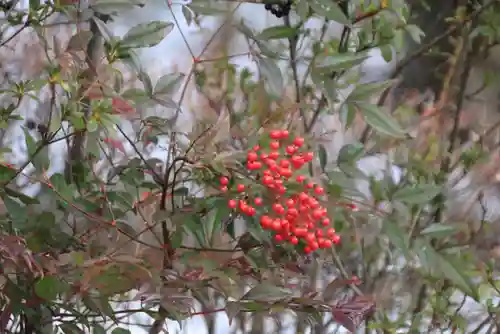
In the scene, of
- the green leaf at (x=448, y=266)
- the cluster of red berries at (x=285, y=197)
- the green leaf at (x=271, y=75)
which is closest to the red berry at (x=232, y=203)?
the cluster of red berries at (x=285, y=197)

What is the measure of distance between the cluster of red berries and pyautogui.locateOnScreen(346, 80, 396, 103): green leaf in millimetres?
69

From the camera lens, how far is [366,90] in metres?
0.57

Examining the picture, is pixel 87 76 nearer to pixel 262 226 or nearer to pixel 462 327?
pixel 262 226

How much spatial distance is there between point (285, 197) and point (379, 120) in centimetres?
12

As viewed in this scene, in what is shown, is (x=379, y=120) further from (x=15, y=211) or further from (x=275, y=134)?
(x=15, y=211)

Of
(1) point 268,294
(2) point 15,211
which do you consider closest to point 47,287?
(2) point 15,211

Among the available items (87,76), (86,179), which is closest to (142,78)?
(87,76)

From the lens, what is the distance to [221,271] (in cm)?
56

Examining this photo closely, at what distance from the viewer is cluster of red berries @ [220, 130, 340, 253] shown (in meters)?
0.54

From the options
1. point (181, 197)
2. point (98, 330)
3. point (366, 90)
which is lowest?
point (98, 330)

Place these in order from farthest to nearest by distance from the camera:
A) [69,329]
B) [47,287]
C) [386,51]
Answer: [386,51] → [69,329] → [47,287]

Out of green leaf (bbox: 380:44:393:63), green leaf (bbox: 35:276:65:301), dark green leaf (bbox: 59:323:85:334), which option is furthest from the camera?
green leaf (bbox: 380:44:393:63)

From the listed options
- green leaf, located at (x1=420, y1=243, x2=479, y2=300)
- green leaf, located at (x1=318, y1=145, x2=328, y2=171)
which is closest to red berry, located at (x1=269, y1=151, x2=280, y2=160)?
green leaf, located at (x1=318, y1=145, x2=328, y2=171)

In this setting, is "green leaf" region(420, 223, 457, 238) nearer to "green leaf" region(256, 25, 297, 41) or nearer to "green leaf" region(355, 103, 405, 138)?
"green leaf" region(355, 103, 405, 138)
